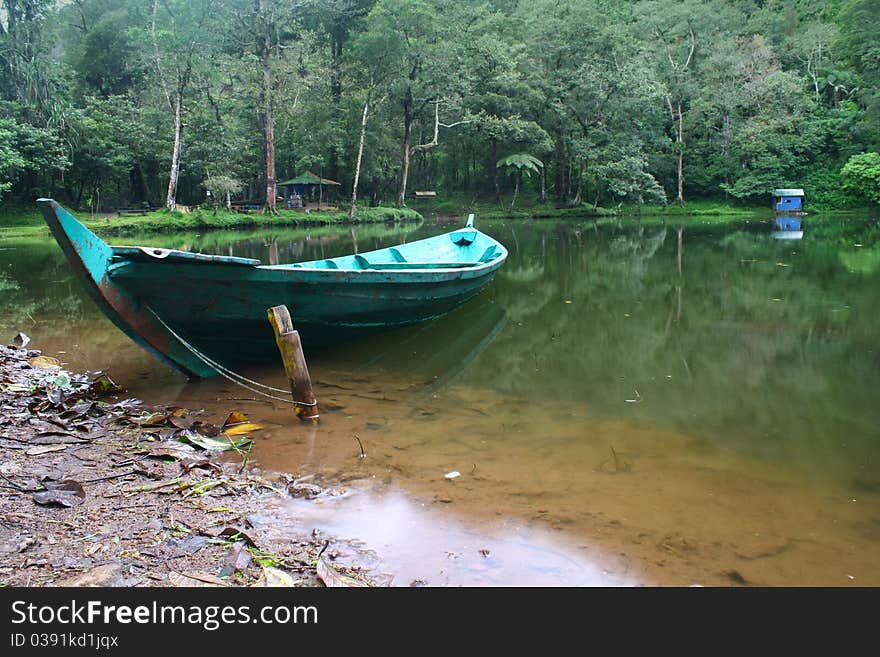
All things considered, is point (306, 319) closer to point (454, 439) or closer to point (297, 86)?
point (454, 439)

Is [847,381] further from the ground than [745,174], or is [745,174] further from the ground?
[745,174]

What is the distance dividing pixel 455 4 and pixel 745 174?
18439mm

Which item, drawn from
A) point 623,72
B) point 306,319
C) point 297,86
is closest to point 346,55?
point 297,86

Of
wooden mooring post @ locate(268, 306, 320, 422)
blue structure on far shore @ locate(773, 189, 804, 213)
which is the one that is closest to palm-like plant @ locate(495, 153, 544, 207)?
blue structure on far shore @ locate(773, 189, 804, 213)

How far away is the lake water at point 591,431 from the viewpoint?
330 centimetres

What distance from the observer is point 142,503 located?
351 cm

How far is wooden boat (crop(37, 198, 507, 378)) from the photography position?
541 centimetres

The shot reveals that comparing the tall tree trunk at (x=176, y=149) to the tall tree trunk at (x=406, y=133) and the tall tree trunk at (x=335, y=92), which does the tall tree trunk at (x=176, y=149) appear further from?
the tall tree trunk at (x=406, y=133)

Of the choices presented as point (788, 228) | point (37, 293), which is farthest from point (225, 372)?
point (788, 228)

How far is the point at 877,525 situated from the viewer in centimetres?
354

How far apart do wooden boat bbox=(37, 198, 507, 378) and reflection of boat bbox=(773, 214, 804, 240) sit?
17.9 metres

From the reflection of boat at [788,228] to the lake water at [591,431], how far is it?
1118 centimetres

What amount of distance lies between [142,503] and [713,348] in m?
6.18

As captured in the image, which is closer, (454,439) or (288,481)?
(288,481)
